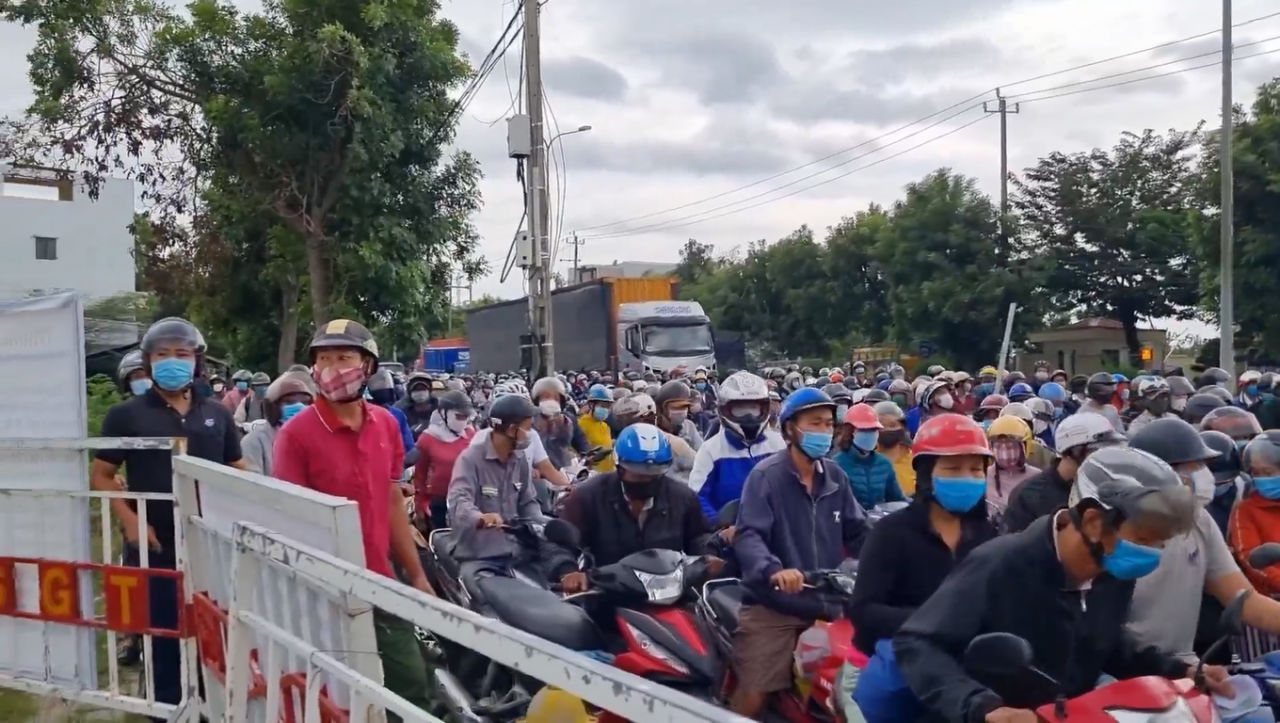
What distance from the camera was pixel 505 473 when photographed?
694cm

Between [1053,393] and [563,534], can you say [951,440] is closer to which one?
[563,534]

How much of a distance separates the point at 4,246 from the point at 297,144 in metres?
32.4

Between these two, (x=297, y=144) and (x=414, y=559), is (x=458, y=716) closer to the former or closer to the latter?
(x=414, y=559)

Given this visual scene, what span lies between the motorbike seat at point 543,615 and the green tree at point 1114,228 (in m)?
34.2

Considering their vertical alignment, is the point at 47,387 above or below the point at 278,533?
above

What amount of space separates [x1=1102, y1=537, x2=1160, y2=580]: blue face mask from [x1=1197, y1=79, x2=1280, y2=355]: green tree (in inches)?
998

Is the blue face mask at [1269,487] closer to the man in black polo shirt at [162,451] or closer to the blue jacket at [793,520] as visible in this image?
the blue jacket at [793,520]

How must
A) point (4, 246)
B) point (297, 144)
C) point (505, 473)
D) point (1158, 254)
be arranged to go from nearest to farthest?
point (505, 473) < point (297, 144) < point (1158, 254) < point (4, 246)

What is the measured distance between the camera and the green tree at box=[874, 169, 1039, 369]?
123 ft

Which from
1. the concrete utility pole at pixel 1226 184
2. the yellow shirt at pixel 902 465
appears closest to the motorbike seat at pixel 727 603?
the yellow shirt at pixel 902 465

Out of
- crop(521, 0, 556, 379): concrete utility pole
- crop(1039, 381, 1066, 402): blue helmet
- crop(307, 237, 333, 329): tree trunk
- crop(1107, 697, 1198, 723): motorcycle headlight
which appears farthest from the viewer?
crop(521, 0, 556, 379): concrete utility pole

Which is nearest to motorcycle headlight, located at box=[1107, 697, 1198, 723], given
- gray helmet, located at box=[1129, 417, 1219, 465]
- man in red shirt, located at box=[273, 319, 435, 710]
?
gray helmet, located at box=[1129, 417, 1219, 465]

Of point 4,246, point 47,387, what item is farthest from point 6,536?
point 4,246

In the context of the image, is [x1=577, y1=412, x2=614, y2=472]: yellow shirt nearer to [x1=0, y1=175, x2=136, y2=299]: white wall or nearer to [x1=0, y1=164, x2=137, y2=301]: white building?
[x1=0, y1=175, x2=136, y2=299]: white wall
